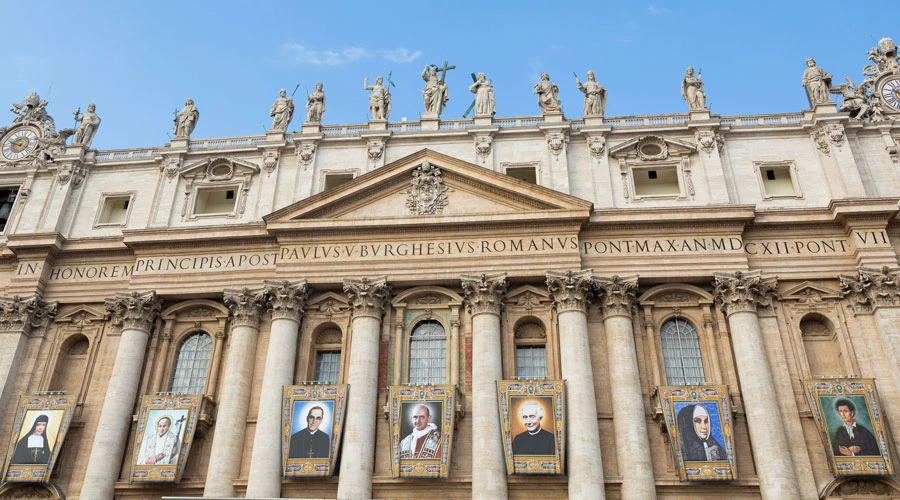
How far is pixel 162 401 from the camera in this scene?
86.1ft

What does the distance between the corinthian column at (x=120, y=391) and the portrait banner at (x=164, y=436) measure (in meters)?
0.76

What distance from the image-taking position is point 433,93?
3269 centimetres

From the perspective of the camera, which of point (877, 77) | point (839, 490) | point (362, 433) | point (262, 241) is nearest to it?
point (839, 490)

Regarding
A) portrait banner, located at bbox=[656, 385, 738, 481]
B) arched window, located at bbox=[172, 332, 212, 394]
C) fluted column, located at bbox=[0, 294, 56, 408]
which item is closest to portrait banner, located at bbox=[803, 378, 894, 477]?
portrait banner, located at bbox=[656, 385, 738, 481]

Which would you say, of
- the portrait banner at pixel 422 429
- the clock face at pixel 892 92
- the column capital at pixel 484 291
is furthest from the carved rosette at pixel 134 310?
the clock face at pixel 892 92

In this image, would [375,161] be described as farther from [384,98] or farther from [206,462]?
[206,462]

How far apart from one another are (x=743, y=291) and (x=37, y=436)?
956 inches

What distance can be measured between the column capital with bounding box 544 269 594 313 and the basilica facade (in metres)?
0.10

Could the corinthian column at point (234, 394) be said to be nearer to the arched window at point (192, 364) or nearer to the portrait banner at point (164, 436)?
the portrait banner at point (164, 436)

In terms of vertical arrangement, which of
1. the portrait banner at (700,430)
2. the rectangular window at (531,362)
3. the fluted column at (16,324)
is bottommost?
the portrait banner at (700,430)

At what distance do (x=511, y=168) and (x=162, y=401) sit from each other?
15255mm

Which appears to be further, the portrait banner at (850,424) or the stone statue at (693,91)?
the stone statue at (693,91)

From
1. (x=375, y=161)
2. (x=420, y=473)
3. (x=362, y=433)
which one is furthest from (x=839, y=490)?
(x=375, y=161)

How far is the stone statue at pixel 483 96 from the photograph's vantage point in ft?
105
